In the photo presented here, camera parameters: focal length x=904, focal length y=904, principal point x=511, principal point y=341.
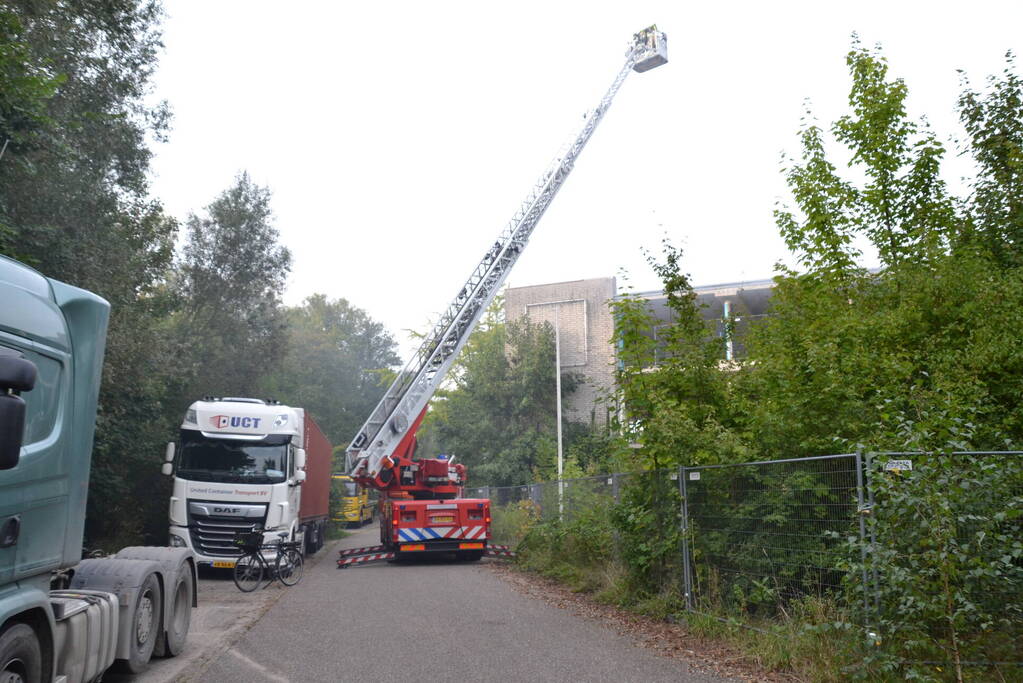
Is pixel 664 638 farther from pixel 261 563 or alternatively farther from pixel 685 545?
pixel 261 563

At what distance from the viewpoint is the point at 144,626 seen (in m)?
8.25

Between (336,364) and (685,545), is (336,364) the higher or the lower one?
the higher one

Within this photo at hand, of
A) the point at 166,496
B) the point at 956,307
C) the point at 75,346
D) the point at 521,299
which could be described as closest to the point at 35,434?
the point at 75,346

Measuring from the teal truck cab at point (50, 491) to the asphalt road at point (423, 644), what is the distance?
1.46 metres

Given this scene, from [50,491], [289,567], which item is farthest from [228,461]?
[50,491]

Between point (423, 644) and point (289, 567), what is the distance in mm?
7574

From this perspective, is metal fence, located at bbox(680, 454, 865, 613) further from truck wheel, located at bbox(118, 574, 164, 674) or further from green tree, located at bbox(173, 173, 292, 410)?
green tree, located at bbox(173, 173, 292, 410)

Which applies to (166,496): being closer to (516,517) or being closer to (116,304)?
(116,304)

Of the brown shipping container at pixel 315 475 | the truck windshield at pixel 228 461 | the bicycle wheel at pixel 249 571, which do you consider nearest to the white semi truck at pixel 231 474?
the truck windshield at pixel 228 461

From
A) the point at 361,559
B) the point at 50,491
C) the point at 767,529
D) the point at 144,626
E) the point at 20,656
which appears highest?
A: the point at 50,491

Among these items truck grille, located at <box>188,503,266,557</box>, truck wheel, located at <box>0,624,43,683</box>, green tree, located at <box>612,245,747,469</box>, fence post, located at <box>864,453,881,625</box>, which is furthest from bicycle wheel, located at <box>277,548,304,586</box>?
fence post, located at <box>864,453,881,625</box>

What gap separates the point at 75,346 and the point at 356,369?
76206mm

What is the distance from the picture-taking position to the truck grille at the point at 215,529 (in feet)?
55.0

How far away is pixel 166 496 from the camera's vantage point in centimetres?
2356
